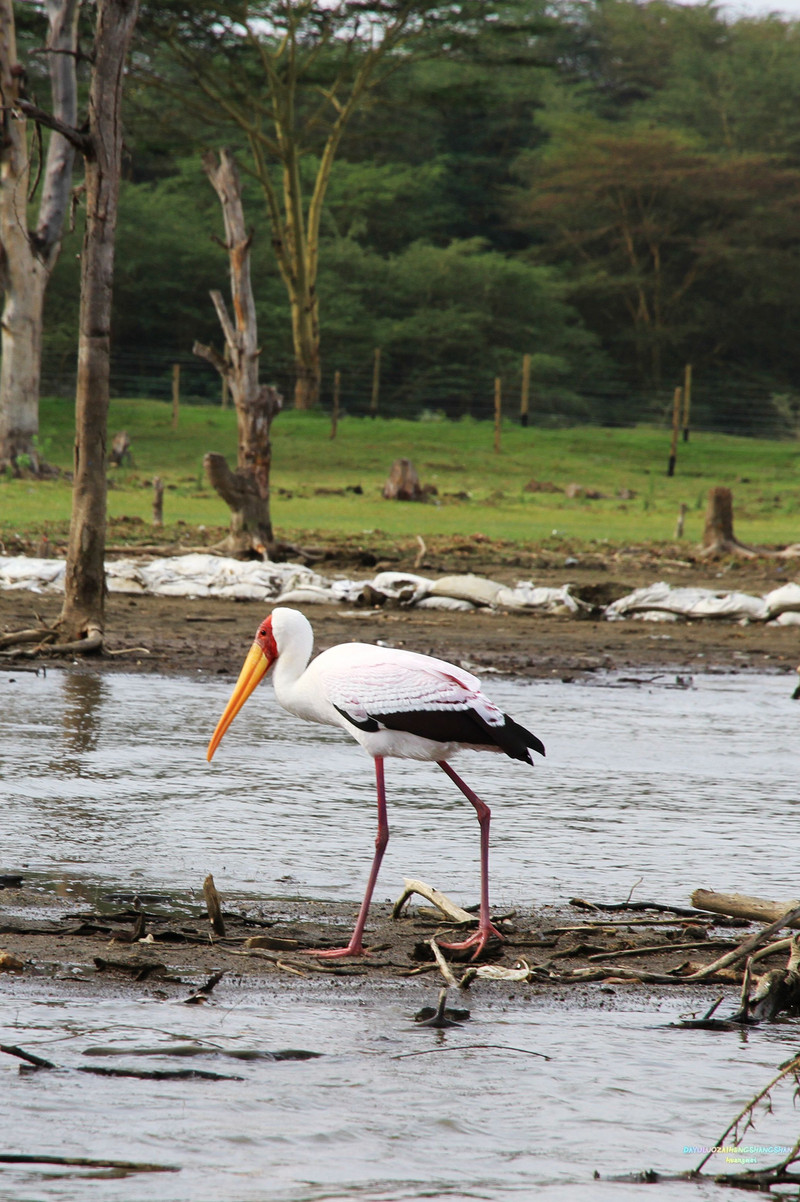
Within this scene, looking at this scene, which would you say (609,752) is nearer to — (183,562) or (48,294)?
(183,562)

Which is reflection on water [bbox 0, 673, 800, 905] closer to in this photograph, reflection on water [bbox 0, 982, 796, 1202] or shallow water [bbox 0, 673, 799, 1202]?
shallow water [bbox 0, 673, 799, 1202]

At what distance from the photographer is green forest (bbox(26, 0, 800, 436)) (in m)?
38.4

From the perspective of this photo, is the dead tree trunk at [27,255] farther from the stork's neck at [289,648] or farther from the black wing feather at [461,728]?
the black wing feather at [461,728]

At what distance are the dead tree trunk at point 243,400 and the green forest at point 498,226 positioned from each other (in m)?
17.5

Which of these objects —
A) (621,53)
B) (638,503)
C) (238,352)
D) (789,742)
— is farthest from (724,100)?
(789,742)

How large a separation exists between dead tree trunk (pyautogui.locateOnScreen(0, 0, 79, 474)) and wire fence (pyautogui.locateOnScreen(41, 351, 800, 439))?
1195 cm

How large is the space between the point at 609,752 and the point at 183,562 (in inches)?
311

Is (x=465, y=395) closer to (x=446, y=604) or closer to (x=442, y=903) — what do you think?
(x=446, y=604)

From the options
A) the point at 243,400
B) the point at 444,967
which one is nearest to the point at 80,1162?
the point at 444,967

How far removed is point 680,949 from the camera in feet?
16.1

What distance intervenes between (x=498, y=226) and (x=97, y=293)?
3984 centimetres

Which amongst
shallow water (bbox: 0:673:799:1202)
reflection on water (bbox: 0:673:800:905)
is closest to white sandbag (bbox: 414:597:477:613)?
shallow water (bbox: 0:673:799:1202)

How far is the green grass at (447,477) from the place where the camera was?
22344 millimetres

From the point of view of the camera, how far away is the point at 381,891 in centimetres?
578
